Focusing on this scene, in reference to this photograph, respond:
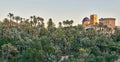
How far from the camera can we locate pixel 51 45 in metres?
64.1

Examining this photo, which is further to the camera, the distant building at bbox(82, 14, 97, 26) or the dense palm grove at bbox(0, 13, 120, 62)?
the distant building at bbox(82, 14, 97, 26)

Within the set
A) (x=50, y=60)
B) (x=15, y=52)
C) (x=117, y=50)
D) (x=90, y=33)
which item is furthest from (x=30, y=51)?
(x=90, y=33)

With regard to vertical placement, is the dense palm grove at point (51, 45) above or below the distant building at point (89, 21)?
below

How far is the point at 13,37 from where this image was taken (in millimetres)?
71562

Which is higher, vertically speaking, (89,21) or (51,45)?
(89,21)

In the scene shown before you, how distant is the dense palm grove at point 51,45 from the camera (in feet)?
178

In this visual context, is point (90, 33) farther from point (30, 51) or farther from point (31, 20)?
point (30, 51)

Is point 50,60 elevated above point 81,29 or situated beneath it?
situated beneath

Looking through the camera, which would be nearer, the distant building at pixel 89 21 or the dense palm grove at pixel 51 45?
the dense palm grove at pixel 51 45

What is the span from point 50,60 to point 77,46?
20.6 metres

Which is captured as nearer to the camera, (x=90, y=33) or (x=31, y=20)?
(x=90, y=33)

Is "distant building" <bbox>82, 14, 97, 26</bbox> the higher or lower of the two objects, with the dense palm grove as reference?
higher

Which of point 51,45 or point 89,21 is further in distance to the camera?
point 89,21

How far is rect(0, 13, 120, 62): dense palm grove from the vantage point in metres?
54.2
